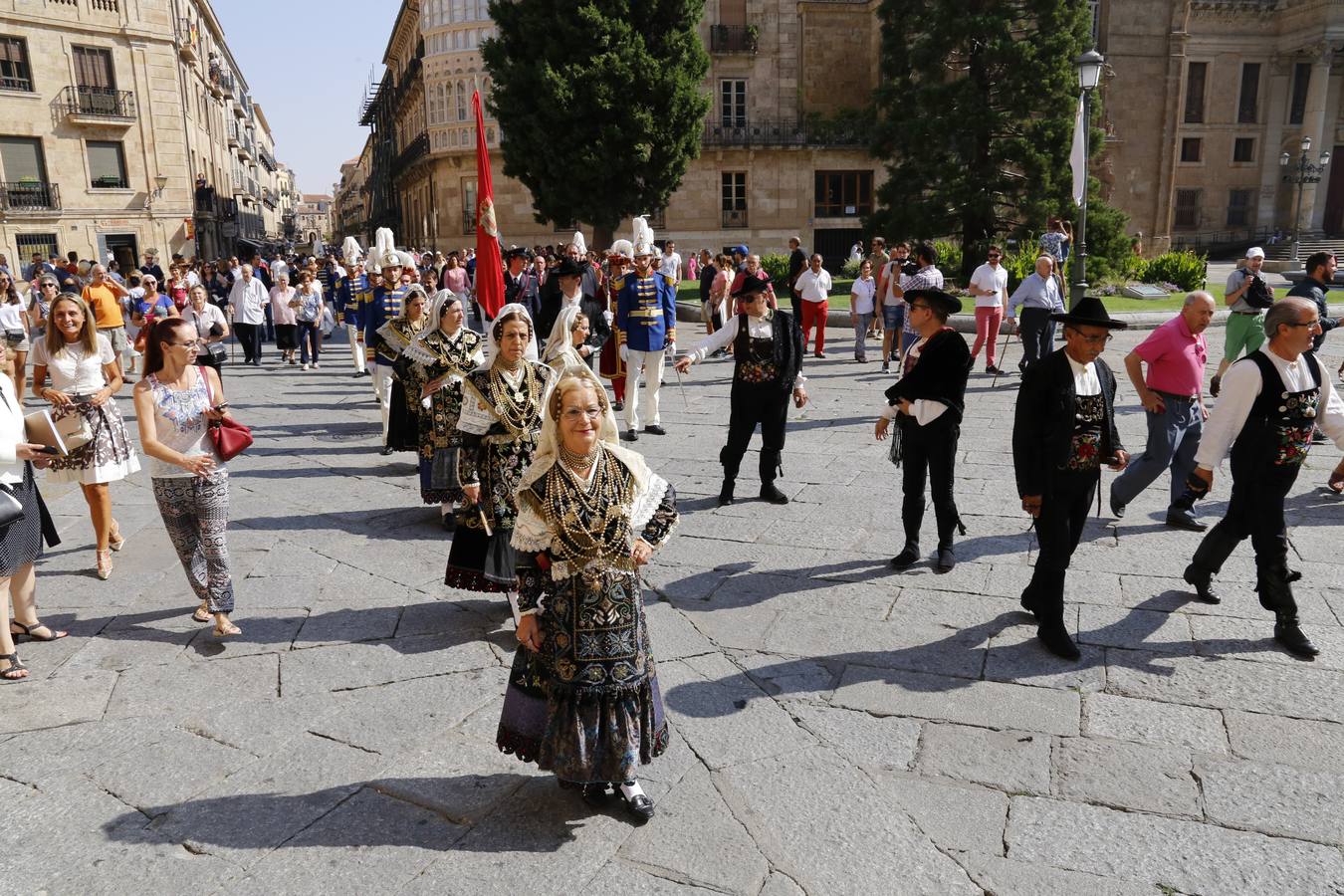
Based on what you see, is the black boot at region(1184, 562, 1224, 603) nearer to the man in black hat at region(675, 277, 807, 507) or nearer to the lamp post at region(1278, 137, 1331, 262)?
the man in black hat at region(675, 277, 807, 507)

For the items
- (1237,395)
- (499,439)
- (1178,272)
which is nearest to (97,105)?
(1178,272)

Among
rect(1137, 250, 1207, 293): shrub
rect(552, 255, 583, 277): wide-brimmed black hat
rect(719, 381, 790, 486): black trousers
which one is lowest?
rect(719, 381, 790, 486): black trousers

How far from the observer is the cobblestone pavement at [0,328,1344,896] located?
3.27 m

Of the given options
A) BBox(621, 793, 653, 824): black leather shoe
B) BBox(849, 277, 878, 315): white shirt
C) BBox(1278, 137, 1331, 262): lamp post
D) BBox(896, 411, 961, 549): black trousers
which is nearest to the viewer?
BBox(621, 793, 653, 824): black leather shoe

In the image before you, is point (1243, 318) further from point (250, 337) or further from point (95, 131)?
point (95, 131)

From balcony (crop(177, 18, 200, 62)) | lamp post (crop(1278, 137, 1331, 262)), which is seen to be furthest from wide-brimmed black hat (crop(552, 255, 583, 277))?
lamp post (crop(1278, 137, 1331, 262))

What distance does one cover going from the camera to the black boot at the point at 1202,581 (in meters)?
5.22

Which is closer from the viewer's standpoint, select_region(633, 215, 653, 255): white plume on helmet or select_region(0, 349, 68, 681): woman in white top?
select_region(0, 349, 68, 681): woman in white top

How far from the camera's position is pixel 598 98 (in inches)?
1038

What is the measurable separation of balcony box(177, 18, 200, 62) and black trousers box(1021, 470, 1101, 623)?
127ft

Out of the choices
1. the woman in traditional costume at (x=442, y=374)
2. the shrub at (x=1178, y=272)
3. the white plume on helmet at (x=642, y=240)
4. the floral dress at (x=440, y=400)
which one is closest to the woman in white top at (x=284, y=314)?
the white plume on helmet at (x=642, y=240)

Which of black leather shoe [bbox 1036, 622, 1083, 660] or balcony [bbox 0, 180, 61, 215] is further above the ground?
balcony [bbox 0, 180, 61, 215]

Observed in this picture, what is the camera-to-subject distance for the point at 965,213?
77.9 feet

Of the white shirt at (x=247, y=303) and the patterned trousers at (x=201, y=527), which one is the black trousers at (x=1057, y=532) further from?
the white shirt at (x=247, y=303)
